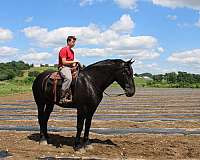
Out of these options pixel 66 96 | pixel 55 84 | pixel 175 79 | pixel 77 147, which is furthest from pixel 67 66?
pixel 175 79

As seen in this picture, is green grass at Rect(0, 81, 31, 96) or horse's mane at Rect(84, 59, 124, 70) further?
green grass at Rect(0, 81, 31, 96)

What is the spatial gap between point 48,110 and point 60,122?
4.12 meters

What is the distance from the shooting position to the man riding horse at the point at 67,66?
9.12 m

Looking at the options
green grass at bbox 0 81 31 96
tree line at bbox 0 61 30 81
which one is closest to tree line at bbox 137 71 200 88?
tree line at bbox 0 61 30 81

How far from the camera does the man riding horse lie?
9.12m

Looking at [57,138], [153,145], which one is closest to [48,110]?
[57,138]

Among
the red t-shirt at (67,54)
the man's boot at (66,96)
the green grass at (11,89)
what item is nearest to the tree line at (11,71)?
the green grass at (11,89)

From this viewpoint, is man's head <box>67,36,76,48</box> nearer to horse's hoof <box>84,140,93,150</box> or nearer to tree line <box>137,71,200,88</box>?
horse's hoof <box>84,140,93,150</box>

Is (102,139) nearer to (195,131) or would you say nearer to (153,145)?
(153,145)

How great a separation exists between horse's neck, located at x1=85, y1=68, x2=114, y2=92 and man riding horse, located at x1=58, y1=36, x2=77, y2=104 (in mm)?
600

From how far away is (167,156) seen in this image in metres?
8.23

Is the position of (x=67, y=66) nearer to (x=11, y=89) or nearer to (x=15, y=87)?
(x=11, y=89)

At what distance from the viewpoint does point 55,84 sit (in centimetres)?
942

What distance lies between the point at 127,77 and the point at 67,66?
162cm
